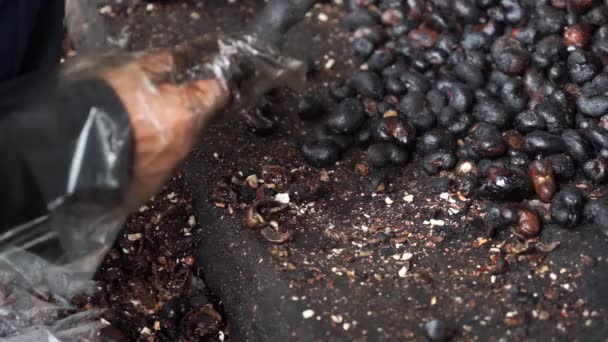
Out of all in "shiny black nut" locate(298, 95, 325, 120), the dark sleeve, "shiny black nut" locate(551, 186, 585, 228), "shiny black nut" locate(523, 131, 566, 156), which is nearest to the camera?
the dark sleeve

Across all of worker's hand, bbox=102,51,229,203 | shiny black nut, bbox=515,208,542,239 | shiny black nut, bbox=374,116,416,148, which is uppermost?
worker's hand, bbox=102,51,229,203

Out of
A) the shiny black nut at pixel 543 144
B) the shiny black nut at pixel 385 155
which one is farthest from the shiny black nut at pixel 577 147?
the shiny black nut at pixel 385 155

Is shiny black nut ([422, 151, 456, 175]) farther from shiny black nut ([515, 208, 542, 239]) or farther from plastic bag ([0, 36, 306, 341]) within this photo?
plastic bag ([0, 36, 306, 341])

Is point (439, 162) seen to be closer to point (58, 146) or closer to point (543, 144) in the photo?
point (543, 144)

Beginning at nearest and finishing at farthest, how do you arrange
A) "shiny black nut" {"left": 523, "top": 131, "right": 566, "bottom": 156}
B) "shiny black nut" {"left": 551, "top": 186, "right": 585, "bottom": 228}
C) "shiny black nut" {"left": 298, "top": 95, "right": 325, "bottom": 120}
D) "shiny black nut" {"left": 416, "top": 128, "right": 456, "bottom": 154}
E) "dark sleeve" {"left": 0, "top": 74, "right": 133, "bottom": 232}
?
"dark sleeve" {"left": 0, "top": 74, "right": 133, "bottom": 232}, "shiny black nut" {"left": 551, "top": 186, "right": 585, "bottom": 228}, "shiny black nut" {"left": 523, "top": 131, "right": 566, "bottom": 156}, "shiny black nut" {"left": 416, "top": 128, "right": 456, "bottom": 154}, "shiny black nut" {"left": 298, "top": 95, "right": 325, "bottom": 120}

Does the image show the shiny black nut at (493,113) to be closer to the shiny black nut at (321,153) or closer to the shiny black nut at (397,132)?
the shiny black nut at (397,132)

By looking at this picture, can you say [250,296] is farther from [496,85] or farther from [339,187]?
[496,85]

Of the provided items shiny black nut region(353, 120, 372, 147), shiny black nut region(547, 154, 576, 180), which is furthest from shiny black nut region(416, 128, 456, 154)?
shiny black nut region(547, 154, 576, 180)

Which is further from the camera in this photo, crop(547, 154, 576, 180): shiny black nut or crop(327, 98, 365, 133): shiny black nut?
crop(327, 98, 365, 133): shiny black nut
